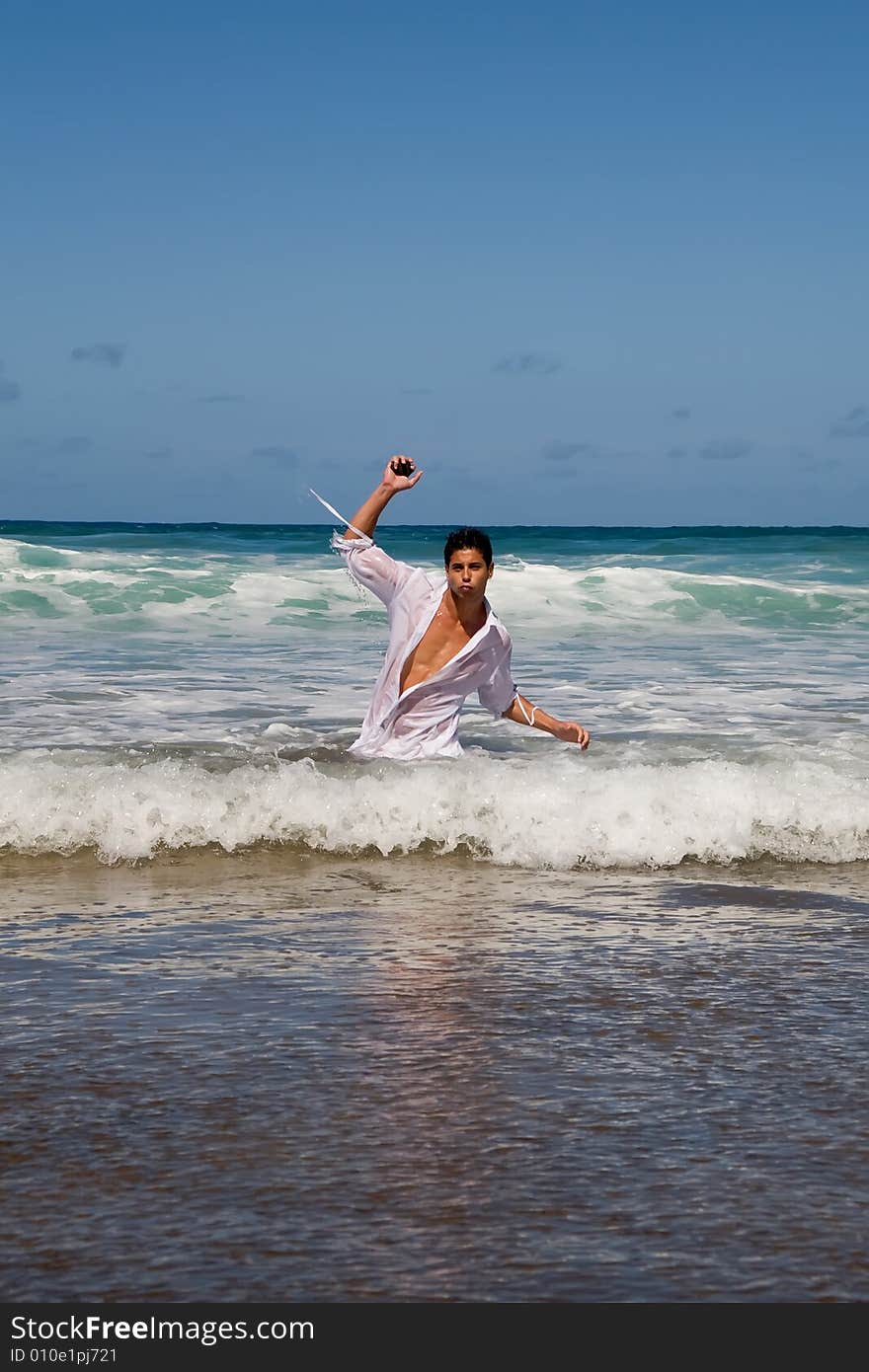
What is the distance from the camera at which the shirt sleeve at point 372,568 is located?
6.71m

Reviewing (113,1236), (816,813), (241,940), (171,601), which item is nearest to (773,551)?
(171,601)

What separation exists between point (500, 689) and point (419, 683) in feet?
1.25

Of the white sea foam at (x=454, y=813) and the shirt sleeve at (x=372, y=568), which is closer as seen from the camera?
the white sea foam at (x=454, y=813)

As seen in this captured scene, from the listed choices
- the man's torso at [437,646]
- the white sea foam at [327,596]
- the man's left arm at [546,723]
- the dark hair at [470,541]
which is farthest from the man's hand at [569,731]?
the white sea foam at [327,596]

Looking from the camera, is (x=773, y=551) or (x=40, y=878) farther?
(x=773, y=551)

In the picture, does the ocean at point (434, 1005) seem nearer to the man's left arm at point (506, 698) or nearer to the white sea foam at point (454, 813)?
the white sea foam at point (454, 813)

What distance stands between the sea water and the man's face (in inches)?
20.6

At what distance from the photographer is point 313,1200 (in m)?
2.70

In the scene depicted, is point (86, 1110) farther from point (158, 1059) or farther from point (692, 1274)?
point (692, 1274)

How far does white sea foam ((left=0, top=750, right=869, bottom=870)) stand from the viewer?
617 cm

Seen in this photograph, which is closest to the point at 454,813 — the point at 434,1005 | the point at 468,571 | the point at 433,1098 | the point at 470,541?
the point at 468,571

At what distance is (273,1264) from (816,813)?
14.6 feet

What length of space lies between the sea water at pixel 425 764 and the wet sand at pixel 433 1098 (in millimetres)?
932

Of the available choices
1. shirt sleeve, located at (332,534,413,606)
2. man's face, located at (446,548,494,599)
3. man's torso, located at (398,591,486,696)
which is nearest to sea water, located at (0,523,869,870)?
shirt sleeve, located at (332,534,413,606)
